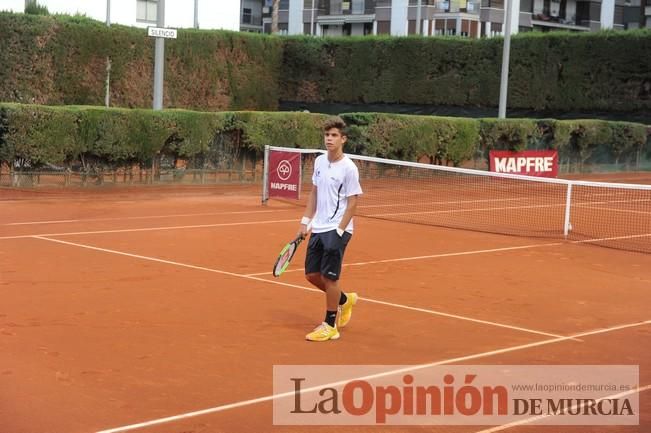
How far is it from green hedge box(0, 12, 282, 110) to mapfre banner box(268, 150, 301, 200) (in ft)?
45.7

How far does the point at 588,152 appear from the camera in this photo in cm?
3117

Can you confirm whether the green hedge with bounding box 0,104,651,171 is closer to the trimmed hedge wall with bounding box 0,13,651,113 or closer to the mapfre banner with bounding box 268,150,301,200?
the trimmed hedge wall with bounding box 0,13,651,113

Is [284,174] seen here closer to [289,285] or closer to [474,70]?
[289,285]

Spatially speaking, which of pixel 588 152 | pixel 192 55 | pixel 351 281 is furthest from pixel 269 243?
pixel 192 55

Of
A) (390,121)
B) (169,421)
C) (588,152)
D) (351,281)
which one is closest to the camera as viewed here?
(169,421)

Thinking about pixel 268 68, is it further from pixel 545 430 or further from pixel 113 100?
pixel 545 430

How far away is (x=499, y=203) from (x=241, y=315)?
529 inches

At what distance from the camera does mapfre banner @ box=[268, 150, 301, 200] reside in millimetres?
19016

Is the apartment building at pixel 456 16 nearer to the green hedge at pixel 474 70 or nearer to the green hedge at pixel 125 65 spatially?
the green hedge at pixel 474 70

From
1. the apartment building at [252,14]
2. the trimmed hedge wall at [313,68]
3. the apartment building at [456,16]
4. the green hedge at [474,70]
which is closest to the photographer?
the trimmed hedge wall at [313,68]

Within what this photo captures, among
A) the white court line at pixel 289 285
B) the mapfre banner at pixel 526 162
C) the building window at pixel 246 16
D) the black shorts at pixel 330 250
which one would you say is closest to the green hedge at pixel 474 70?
the mapfre banner at pixel 526 162

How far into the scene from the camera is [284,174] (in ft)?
63.1

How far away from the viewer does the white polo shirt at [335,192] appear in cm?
796

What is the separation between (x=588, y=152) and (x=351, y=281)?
2187cm
